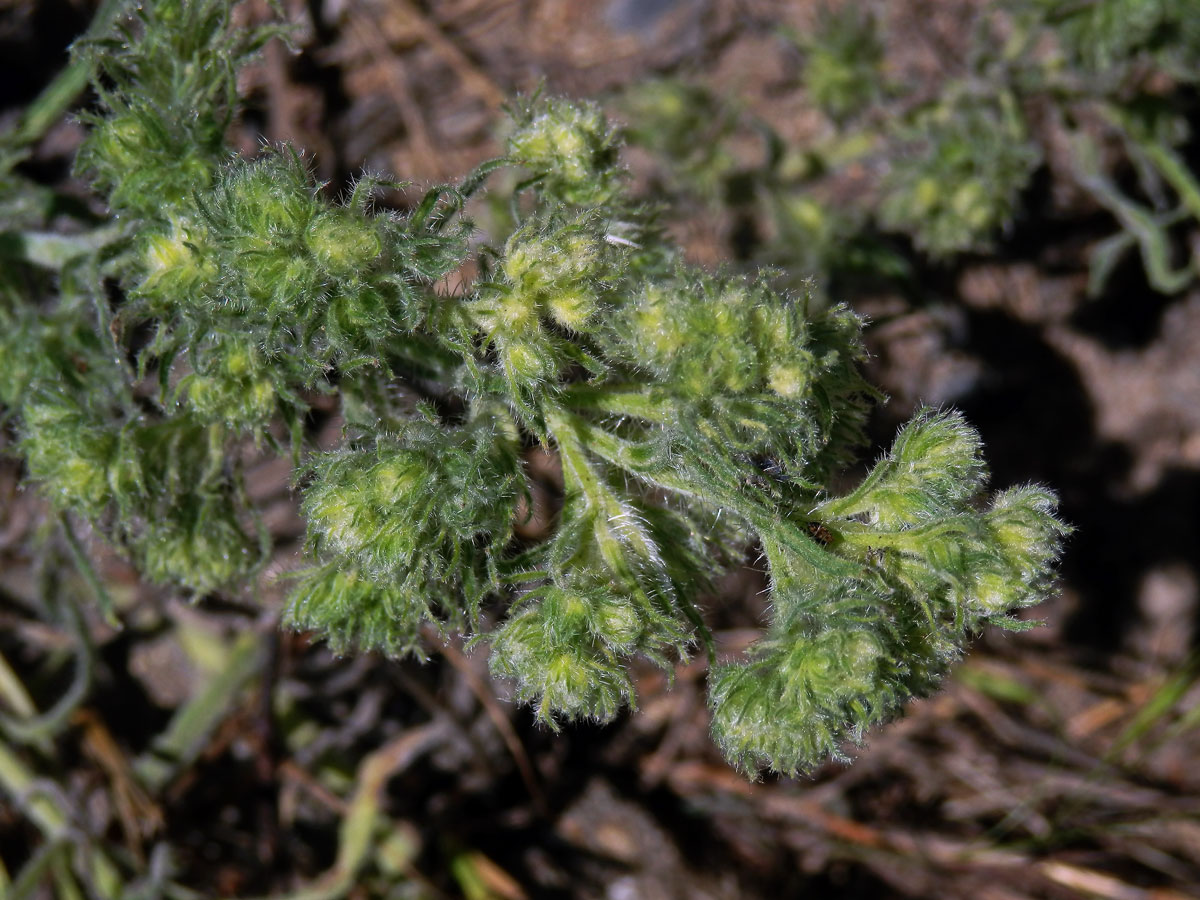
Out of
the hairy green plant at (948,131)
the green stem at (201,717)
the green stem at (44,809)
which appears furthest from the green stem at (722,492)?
the green stem at (44,809)

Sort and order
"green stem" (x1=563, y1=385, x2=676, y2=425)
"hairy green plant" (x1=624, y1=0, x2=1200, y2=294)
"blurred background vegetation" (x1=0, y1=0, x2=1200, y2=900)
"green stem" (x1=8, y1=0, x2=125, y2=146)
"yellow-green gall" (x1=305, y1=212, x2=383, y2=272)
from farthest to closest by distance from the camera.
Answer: "blurred background vegetation" (x1=0, y1=0, x2=1200, y2=900)
"hairy green plant" (x1=624, y1=0, x2=1200, y2=294)
"green stem" (x1=8, y1=0, x2=125, y2=146)
"green stem" (x1=563, y1=385, x2=676, y2=425)
"yellow-green gall" (x1=305, y1=212, x2=383, y2=272)

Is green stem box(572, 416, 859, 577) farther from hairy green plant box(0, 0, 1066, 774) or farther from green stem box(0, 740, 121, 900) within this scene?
green stem box(0, 740, 121, 900)

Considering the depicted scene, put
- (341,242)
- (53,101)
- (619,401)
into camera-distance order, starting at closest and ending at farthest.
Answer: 1. (341,242)
2. (619,401)
3. (53,101)

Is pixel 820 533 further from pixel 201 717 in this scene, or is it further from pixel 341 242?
pixel 201 717

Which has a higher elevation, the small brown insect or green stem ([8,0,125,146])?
green stem ([8,0,125,146])

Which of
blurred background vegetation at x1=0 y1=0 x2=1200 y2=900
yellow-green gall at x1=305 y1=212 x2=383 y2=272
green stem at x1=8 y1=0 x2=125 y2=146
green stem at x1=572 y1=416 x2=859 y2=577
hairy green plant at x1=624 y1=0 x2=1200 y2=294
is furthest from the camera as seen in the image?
blurred background vegetation at x1=0 y1=0 x2=1200 y2=900

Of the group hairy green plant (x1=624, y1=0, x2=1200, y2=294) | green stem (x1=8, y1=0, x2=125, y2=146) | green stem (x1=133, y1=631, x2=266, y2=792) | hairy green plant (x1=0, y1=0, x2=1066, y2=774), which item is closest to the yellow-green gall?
hairy green plant (x1=0, y1=0, x2=1066, y2=774)

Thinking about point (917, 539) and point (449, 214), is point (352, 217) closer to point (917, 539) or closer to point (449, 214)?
point (449, 214)

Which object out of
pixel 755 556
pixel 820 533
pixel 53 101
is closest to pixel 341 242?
pixel 820 533

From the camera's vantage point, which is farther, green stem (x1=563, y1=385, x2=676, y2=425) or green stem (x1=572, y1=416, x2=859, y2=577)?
green stem (x1=563, y1=385, x2=676, y2=425)
